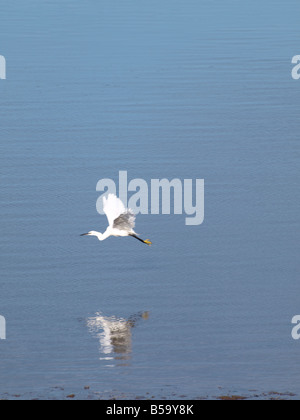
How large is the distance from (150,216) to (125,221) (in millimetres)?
4918

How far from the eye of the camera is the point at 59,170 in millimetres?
29953

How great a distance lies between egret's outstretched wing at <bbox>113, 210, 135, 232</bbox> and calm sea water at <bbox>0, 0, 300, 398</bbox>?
1268mm

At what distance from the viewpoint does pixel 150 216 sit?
26844 mm

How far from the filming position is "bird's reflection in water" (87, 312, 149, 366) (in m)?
19.0

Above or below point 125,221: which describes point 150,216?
above

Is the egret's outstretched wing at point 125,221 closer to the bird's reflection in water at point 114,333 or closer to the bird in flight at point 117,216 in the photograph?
the bird in flight at point 117,216

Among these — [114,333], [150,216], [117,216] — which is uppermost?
[150,216]

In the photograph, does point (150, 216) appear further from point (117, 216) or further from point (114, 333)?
point (114, 333)
